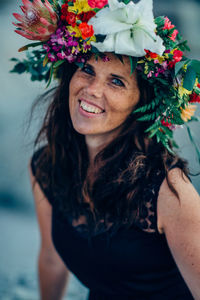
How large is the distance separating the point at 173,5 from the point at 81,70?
460 centimetres

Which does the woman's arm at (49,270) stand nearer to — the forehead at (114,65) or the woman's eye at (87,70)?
the woman's eye at (87,70)

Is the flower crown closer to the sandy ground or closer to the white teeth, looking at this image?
the white teeth

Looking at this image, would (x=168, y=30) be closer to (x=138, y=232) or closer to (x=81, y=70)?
(x=81, y=70)

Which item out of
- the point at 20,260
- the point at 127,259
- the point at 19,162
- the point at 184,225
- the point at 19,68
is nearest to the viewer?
the point at 184,225

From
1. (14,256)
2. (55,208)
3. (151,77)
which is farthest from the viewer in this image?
(14,256)

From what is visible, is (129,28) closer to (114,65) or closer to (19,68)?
(114,65)

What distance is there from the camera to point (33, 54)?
2.07 meters

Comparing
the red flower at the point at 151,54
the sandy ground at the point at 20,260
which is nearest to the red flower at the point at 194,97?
the red flower at the point at 151,54

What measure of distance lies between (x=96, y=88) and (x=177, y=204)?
692mm

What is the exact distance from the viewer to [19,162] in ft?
15.5

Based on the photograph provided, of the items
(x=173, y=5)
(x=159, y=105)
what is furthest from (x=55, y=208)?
(x=173, y=5)

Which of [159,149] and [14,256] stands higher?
[159,149]

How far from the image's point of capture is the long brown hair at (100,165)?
1.69 metres

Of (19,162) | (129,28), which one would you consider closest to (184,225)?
(129,28)
